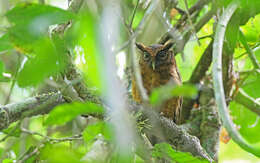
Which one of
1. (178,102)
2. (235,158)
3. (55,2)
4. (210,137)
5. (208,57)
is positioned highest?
(55,2)

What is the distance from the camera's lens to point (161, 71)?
4.30m

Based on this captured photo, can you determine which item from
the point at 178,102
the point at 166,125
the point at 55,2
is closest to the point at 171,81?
the point at 178,102

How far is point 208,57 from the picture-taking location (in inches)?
170

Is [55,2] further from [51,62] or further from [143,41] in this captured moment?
[51,62]

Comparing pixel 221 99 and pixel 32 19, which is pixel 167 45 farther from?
pixel 32 19

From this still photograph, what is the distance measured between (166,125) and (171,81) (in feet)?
4.72

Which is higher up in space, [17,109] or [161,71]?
[161,71]

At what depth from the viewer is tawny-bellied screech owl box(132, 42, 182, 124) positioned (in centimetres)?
416

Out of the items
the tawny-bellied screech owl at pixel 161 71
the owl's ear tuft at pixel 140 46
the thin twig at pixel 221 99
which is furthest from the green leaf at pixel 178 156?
the owl's ear tuft at pixel 140 46

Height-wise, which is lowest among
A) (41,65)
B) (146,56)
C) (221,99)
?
(221,99)

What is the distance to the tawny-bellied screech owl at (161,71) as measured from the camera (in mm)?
4160

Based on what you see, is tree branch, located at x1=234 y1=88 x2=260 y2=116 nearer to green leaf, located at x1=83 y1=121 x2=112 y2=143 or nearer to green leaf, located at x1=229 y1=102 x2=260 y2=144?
green leaf, located at x1=229 y1=102 x2=260 y2=144

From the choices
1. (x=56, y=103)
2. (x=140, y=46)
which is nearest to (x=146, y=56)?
(x=140, y=46)

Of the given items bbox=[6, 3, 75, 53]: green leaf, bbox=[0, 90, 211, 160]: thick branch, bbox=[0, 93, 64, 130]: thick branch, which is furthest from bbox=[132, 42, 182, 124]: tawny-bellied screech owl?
bbox=[6, 3, 75, 53]: green leaf
